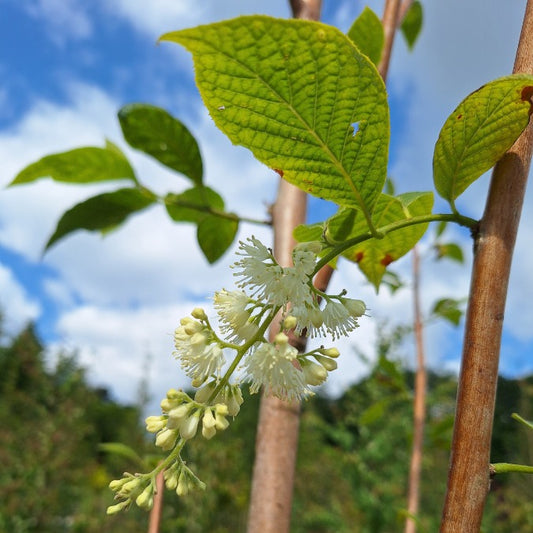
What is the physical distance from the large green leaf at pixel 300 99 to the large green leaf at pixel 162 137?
393 mm

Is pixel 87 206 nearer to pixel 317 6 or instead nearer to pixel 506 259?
pixel 317 6

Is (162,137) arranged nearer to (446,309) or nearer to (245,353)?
(245,353)

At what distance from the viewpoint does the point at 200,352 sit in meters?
0.47

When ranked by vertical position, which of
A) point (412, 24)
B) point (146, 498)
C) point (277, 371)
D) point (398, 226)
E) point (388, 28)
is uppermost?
point (412, 24)

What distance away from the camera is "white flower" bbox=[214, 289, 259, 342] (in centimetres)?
46

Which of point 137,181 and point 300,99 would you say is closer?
point 300,99

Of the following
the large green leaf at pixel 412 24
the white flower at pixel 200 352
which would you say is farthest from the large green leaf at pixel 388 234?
the large green leaf at pixel 412 24

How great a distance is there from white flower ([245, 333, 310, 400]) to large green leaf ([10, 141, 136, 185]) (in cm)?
53

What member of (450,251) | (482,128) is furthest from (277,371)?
(450,251)

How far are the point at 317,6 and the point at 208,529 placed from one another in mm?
8411

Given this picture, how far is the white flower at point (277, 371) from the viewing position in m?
0.44

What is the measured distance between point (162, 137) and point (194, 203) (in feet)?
0.39

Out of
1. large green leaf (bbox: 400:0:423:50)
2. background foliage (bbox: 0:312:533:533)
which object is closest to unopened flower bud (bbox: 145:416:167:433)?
large green leaf (bbox: 400:0:423:50)

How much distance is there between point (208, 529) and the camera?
819 centimetres
